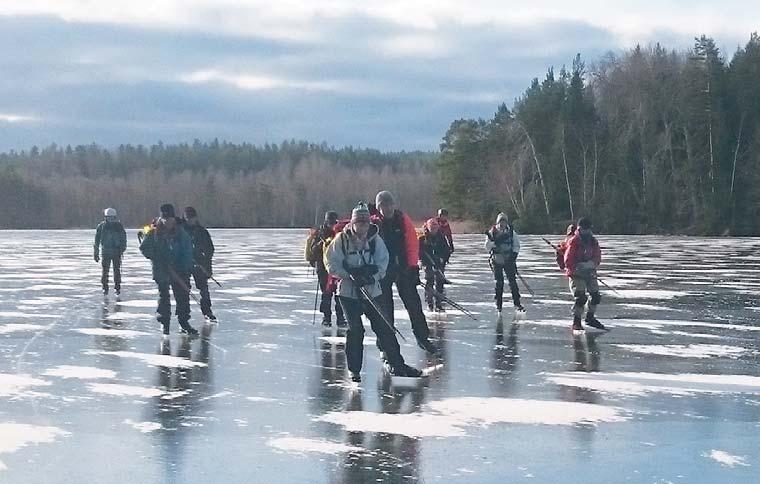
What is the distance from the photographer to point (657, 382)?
10.4 metres

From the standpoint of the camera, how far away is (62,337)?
565 inches

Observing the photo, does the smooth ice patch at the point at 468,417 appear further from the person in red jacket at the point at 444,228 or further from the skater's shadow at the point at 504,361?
the person in red jacket at the point at 444,228

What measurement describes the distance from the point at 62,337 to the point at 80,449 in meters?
7.08

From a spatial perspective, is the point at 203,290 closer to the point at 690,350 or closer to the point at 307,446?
the point at 690,350

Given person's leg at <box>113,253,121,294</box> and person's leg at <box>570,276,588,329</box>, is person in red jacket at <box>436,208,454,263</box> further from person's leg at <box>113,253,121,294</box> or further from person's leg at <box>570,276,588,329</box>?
person's leg at <box>113,253,121,294</box>

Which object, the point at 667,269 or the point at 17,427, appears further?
the point at 667,269

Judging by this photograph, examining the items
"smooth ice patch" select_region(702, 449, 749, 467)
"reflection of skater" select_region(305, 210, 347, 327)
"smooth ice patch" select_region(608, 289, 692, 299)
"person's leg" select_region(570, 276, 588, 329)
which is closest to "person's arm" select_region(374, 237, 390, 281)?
"smooth ice patch" select_region(702, 449, 749, 467)

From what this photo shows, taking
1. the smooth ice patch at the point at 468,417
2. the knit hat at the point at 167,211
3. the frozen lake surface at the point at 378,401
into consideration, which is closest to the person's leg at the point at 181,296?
the frozen lake surface at the point at 378,401

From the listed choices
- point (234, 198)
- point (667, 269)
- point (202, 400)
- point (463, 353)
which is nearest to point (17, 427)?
point (202, 400)

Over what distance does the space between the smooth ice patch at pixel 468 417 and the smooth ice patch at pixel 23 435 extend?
205cm

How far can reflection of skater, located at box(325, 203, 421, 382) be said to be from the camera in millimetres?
10461

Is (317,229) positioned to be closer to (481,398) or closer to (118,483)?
(481,398)

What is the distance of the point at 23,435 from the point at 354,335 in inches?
140

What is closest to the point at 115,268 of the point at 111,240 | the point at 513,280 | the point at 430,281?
the point at 111,240
